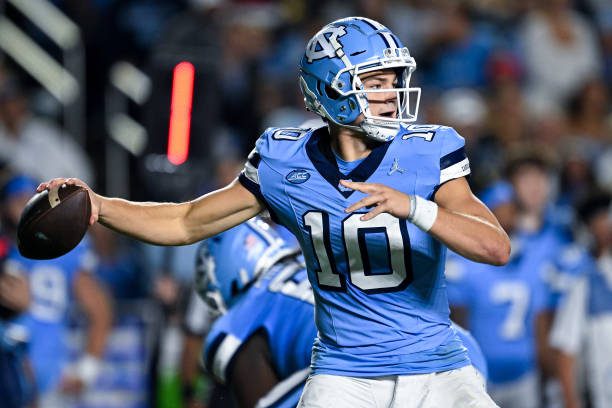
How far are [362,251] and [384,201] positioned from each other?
1.44 ft

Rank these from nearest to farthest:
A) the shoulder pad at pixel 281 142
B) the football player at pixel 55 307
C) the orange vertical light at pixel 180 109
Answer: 1. the shoulder pad at pixel 281 142
2. the football player at pixel 55 307
3. the orange vertical light at pixel 180 109

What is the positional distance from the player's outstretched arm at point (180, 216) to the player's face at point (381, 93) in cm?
52

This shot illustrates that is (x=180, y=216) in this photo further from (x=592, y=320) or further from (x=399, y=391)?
(x=592, y=320)

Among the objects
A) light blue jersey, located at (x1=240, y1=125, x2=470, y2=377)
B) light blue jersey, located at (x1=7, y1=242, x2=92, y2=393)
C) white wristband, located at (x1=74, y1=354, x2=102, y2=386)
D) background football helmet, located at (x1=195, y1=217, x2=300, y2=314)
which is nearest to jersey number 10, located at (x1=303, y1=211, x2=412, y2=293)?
light blue jersey, located at (x1=240, y1=125, x2=470, y2=377)

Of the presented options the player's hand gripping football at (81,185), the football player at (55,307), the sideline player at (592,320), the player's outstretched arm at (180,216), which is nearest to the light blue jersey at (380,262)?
the player's outstretched arm at (180,216)

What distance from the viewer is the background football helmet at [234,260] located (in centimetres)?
527

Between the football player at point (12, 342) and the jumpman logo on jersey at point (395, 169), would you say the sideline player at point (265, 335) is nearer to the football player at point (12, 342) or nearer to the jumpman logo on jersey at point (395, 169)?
the jumpman logo on jersey at point (395, 169)

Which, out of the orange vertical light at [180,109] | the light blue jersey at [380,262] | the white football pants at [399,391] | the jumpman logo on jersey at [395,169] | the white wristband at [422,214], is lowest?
the orange vertical light at [180,109]

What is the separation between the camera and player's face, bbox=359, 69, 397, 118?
13.5ft

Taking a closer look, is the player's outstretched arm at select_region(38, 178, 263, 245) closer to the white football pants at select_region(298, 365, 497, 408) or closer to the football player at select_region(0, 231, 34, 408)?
the white football pants at select_region(298, 365, 497, 408)

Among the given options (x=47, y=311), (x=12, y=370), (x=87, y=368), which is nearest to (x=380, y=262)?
(x=12, y=370)

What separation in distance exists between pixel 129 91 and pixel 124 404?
2.48m

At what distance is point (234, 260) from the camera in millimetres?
5277

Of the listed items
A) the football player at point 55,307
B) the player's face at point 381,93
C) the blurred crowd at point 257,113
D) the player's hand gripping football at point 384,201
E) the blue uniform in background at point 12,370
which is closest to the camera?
the player's hand gripping football at point 384,201
